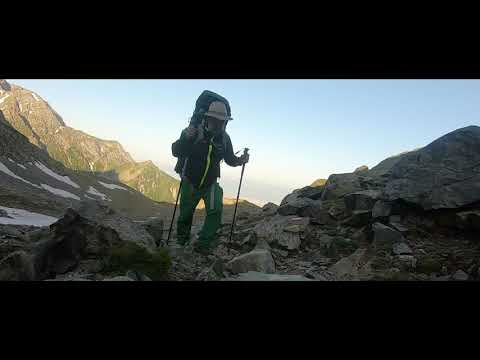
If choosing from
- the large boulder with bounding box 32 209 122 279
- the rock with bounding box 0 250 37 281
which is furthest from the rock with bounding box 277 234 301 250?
the rock with bounding box 0 250 37 281

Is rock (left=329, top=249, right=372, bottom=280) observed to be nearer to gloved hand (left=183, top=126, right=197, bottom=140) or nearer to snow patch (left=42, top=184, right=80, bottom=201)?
gloved hand (left=183, top=126, right=197, bottom=140)

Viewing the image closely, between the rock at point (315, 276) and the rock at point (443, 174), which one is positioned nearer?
the rock at point (315, 276)

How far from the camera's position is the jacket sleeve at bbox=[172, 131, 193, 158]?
26.7 feet

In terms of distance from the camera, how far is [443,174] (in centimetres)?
934

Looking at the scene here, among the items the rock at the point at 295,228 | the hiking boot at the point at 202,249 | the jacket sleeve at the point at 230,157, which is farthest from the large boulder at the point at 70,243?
the rock at the point at 295,228

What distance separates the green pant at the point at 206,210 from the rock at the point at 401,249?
440 centimetres

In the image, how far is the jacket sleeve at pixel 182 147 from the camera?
320 inches

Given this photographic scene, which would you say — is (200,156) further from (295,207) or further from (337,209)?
(337,209)

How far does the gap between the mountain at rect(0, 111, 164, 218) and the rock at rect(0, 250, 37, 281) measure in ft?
79.2

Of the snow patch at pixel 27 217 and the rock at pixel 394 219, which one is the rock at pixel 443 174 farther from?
the snow patch at pixel 27 217

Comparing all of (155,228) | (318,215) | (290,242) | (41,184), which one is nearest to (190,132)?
(155,228)
